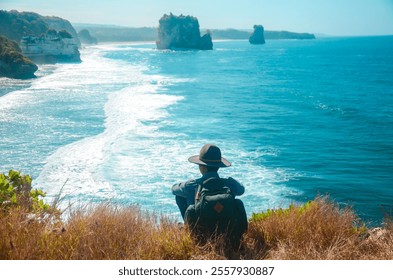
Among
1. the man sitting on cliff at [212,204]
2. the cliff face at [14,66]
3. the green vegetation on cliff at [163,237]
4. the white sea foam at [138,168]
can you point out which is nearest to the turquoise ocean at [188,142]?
the white sea foam at [138,168]

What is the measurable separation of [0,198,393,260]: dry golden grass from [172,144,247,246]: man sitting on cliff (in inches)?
7.8

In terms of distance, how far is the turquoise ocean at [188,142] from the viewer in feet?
46.5

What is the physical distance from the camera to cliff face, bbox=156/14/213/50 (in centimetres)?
13988

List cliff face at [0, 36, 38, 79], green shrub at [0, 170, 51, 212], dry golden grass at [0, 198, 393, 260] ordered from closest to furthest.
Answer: dry golden grass at [0, 198, 393, 260], green shrub at [0, 170, 51, 212], cliff face at [0, 36, 38, 79]

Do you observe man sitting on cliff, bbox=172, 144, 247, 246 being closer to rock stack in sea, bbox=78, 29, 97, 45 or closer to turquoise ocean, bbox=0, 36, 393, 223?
turquoise ocean, bbox=0, 36, 393, 223

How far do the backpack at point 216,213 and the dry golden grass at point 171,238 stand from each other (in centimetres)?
15

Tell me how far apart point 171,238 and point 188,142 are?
1548 centimetres

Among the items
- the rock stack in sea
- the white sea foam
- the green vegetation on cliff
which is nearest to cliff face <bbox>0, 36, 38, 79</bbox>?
the white sea foam

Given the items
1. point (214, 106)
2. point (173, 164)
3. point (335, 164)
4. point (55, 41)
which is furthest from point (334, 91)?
point (55, 41)

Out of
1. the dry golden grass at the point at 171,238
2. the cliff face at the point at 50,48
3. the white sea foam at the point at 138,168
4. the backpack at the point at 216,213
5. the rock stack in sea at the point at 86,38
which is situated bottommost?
the white sea foam at the point at 138,168

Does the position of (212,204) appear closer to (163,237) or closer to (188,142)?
(163,237)

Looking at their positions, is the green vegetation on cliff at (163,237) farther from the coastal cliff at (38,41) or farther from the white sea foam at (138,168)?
the coastal cliff at (38,41)

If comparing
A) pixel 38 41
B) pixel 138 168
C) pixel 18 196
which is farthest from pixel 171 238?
pixel 38 41

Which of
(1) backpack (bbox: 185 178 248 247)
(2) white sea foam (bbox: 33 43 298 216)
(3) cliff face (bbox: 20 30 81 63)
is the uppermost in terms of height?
(3) cliff face (bbox: 20 30 81 63)
